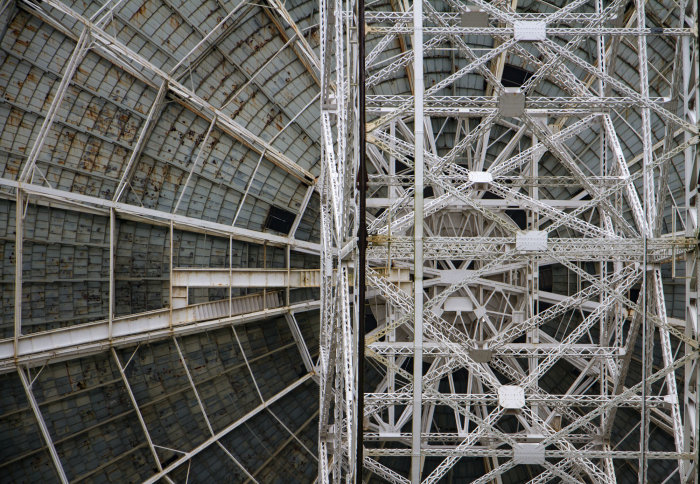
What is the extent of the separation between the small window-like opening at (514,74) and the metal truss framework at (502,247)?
0.38 meters

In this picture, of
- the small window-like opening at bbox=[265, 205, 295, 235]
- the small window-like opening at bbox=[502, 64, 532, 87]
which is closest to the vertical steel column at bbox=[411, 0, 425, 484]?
the small window-like opening at bbox=[265, 205, 295, 235]

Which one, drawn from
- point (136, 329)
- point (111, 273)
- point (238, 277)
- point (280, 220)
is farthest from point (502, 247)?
point (111, 273)

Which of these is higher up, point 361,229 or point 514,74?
point 514,74

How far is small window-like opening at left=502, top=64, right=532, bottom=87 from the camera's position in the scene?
18922mm

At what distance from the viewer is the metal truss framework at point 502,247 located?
12.8 metres

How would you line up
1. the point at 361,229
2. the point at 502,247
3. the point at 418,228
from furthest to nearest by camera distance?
1. the point at 502,247
2. the point at 418,228
3. the point at 361,229

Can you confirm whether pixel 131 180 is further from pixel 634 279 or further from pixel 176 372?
pixel 634 279

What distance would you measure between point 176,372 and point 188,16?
10.1m

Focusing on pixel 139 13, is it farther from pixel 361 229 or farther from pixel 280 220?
pixel 361 229

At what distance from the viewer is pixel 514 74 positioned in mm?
19094

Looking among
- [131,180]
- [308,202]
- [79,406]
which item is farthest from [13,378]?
[308,202]

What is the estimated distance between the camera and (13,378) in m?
15.0

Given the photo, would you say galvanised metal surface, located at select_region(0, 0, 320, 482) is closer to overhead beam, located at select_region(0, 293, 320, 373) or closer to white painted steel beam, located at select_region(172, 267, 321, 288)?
overhead beam, located at select_region(0, 293, 320, 373)

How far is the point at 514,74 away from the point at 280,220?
9119mm
